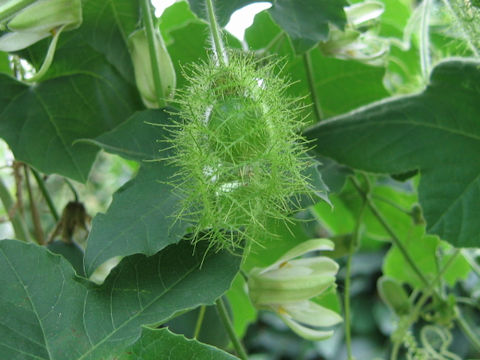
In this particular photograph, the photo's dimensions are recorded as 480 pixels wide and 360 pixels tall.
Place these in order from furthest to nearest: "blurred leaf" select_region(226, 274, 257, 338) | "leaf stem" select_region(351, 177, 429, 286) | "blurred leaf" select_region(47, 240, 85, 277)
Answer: "blurred leaf" select_region(226, 274, 257, 338) → "leaf stem" select_region(351, 177, 429, 286) → "blurred leaf" select_region(47, 240, 85, 277)

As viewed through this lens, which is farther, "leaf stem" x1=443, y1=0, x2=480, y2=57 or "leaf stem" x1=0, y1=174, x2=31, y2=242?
"leaf stem" x1=0, y1=174, x2=31, y2=242

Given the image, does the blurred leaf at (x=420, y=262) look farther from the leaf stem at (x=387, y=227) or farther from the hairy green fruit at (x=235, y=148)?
the hairy green fruit at (x=235, y=148)

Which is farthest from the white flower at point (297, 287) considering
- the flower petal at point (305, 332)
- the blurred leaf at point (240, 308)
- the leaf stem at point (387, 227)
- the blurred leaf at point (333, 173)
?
the blurred leaf at point (240, 308)

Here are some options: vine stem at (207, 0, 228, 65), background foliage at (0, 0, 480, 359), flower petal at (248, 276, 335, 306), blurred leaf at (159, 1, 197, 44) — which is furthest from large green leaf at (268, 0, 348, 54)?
blurred leaf at (159, 1, 197, 44)

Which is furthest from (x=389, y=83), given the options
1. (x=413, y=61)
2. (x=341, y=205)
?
Result: (x=341, y=205)

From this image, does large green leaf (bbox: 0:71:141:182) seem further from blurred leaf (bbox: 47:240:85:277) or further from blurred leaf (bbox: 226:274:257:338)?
blurred leaf (bbox: 226:274:257:338)

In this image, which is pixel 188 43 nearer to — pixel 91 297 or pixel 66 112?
pixel 66 112
